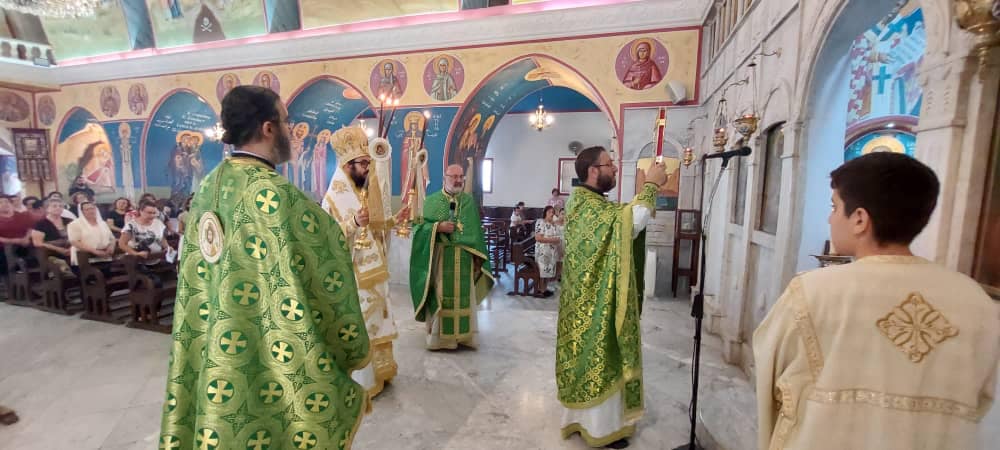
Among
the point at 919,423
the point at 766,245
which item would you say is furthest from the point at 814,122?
the point at 919,423

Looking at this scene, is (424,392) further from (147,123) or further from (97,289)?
(147,123)

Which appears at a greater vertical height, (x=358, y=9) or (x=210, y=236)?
(x=358, y=9)

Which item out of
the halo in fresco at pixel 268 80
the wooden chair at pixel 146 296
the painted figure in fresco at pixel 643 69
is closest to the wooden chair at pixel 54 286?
the wooden chair at pixel 146 296

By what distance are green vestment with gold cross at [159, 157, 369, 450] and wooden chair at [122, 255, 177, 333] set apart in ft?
15.8

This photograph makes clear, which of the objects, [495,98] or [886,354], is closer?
[886,354]

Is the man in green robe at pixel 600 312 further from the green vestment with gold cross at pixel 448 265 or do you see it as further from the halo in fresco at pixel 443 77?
the halo in fresco at pixel 443 77

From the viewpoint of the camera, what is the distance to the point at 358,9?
8383mm

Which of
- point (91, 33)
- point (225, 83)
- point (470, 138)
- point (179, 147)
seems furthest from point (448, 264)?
point (91, 33)

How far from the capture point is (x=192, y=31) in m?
10.1

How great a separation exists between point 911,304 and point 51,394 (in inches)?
213

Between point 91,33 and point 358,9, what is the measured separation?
859cm

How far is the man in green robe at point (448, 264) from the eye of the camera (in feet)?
14.8

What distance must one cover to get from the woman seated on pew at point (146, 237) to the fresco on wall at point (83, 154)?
8771 mm

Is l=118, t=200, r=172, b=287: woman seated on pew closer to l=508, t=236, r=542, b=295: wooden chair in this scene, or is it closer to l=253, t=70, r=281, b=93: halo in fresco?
l=253, t=70, r=281, b=93: halo in fresco
